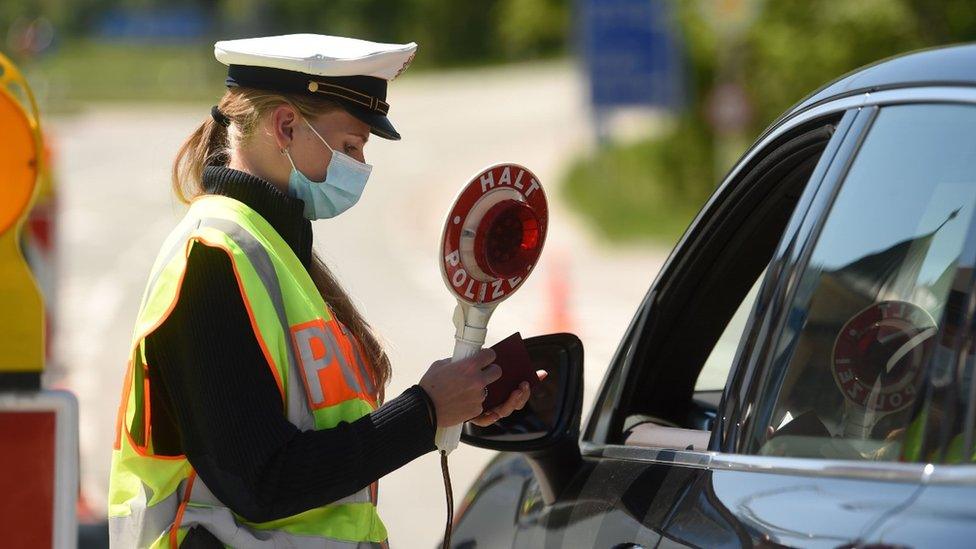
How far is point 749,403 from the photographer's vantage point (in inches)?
94.9

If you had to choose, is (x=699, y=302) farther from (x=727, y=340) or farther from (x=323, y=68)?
(x=323, y=68)

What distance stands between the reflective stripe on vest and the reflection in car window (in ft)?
2.27

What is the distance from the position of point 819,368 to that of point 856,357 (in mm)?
64

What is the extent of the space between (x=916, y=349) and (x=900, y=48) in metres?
17.2

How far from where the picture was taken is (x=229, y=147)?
282 centimetres

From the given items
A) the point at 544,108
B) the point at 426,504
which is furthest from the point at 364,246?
the point at 544,108

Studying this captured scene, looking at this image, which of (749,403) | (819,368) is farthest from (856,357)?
(749,403)

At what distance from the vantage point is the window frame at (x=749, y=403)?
1962mm

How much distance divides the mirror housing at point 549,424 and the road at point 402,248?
0.88ft

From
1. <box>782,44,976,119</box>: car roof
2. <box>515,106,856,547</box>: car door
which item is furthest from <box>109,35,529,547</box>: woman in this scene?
<box>782,44,976,119</box>: car roof

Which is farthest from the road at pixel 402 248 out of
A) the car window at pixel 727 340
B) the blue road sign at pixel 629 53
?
the blue road sign at pixel 629 53

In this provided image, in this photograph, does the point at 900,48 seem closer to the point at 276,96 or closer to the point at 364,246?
the point at 364,246

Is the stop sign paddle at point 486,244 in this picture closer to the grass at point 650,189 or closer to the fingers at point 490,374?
the fingers at point 490,374

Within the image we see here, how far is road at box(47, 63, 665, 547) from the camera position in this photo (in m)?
8.88
